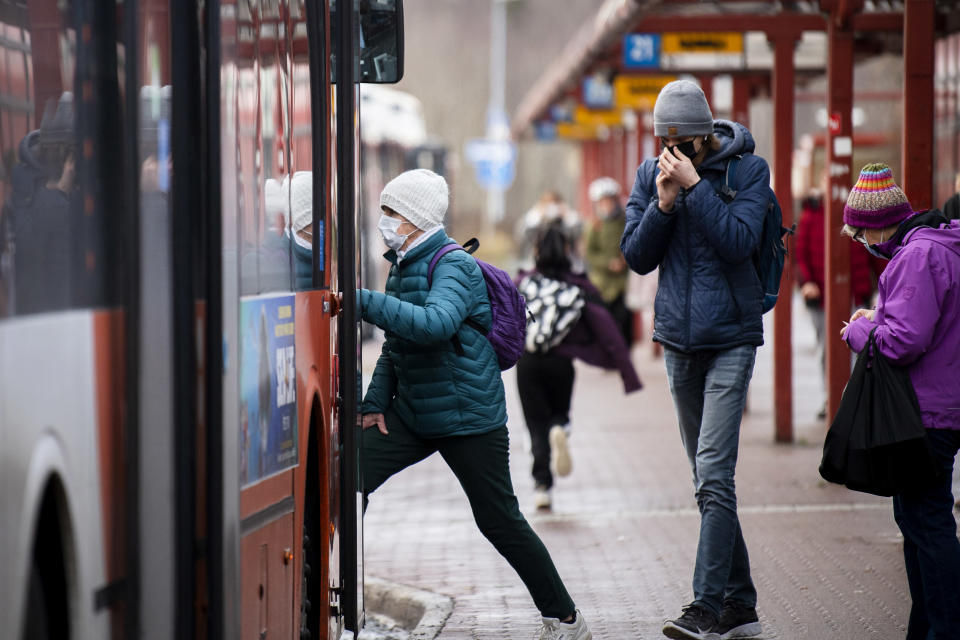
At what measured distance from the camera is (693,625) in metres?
5.50

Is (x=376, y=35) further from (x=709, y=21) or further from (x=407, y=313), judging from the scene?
(x=709, y=21)

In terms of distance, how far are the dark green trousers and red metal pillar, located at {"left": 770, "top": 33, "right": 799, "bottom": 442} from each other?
20.0ft

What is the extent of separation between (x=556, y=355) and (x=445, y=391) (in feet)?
12.7

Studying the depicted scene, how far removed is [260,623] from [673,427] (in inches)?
370

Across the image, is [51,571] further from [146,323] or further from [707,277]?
[707,277]

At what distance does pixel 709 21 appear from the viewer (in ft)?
40.5

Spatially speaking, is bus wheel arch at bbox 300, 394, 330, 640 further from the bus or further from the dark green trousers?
the dark green trousers

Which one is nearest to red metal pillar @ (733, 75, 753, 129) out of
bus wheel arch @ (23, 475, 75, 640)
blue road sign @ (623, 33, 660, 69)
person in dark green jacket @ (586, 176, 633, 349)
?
blue road sign @ (623, 33, 660, 69)

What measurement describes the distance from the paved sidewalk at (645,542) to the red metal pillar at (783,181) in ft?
0.90

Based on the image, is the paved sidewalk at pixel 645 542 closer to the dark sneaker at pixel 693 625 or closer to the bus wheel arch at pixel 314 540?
the dark sneaker at pixel 693 625

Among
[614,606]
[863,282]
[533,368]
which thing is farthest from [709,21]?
[614,606]

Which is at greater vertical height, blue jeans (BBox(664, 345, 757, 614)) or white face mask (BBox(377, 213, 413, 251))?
white face mask (BBox(377, 213, 413, 251))

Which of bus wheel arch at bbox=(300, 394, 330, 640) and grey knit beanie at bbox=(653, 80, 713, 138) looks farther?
grey knit beanie at bbox=(653, 80, 713, 138)

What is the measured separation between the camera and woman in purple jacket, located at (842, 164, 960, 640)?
483 centimetres
